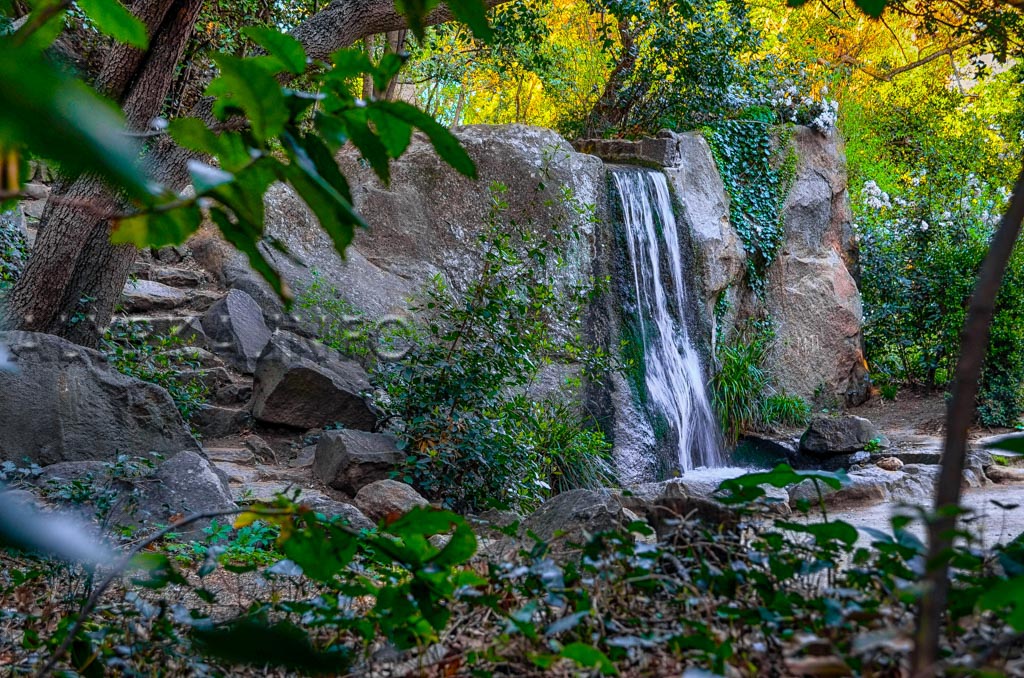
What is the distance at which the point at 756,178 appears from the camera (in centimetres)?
1208

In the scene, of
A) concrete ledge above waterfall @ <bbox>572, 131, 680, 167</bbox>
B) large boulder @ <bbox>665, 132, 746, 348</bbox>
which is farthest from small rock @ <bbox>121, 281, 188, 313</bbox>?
large boulder @ <bbox>665, 132, 746, 348</bbox>

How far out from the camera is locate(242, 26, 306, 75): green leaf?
36.6 inches

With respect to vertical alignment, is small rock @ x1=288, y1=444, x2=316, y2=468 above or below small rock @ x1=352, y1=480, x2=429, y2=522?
below

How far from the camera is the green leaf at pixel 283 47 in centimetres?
93

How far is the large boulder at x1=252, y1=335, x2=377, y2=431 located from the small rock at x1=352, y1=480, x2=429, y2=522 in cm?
171

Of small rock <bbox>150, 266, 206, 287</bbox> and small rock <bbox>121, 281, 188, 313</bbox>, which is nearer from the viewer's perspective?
small rock <bbox>121, 281, 188, 313</bbox>

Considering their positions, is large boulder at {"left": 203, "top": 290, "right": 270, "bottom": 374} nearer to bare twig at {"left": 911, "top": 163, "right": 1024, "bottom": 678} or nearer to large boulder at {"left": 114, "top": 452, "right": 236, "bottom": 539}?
large boulder at {"left": 114, "top": 452, "right": 236, "bottom": 539}

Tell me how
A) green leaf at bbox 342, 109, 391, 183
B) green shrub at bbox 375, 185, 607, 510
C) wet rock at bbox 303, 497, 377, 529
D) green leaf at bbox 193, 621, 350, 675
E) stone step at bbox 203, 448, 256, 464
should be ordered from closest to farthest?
green leaf at bbox 193, 621, 350, 675 < green leaf at bbox 342, 109, 391, 183 < wet rock at bbox 303, 497, 377, 529 < green shrub at bbox 375, 185, 607, 510 < stone step at bbox 203, 448, 256, 464

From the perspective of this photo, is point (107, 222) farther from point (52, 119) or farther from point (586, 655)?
point (52, 119)

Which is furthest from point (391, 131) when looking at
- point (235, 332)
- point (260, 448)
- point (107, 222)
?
point (235, 332)

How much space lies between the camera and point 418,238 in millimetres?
8984

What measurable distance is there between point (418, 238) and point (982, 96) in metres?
13.8

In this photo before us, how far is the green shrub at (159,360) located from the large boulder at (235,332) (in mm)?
350

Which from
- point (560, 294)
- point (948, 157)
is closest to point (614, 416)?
point (560, 294)
